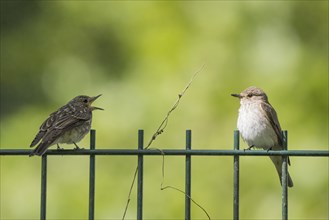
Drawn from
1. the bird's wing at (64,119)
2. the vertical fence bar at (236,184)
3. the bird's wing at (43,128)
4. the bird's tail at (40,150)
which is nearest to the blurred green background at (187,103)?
the bird's wing at (64,119)

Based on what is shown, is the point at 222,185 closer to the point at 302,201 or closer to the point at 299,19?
the point at 302,201

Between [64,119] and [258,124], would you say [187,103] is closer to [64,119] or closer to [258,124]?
[258,124]

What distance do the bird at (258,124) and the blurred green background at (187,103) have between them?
37.6 inches

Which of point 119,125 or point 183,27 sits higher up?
point 183,27

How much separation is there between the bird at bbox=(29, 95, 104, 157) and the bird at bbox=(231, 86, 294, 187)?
1.31 meters

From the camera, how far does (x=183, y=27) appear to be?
11758 millimetres

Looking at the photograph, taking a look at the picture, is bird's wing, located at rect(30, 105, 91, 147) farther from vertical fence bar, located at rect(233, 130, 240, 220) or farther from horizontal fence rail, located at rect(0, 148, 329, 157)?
vertical fence bar, located at rect(233, 130, 240, 220)

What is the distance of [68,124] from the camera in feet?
29.6

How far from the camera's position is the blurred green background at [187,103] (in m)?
10.5

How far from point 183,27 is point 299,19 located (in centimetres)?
128

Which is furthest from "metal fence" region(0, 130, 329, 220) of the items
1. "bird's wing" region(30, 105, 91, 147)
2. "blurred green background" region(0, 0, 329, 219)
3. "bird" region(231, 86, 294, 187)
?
"blurred green background" region(0, 0, 329, 219)

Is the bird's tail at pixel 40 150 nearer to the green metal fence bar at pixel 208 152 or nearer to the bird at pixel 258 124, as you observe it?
the green metal fence bar at pixel 208 152

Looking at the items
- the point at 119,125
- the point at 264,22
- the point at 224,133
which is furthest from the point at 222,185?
the point at 264,22

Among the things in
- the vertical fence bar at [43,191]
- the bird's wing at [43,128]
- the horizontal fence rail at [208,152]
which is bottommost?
the vertical fence bar at [43,191]
